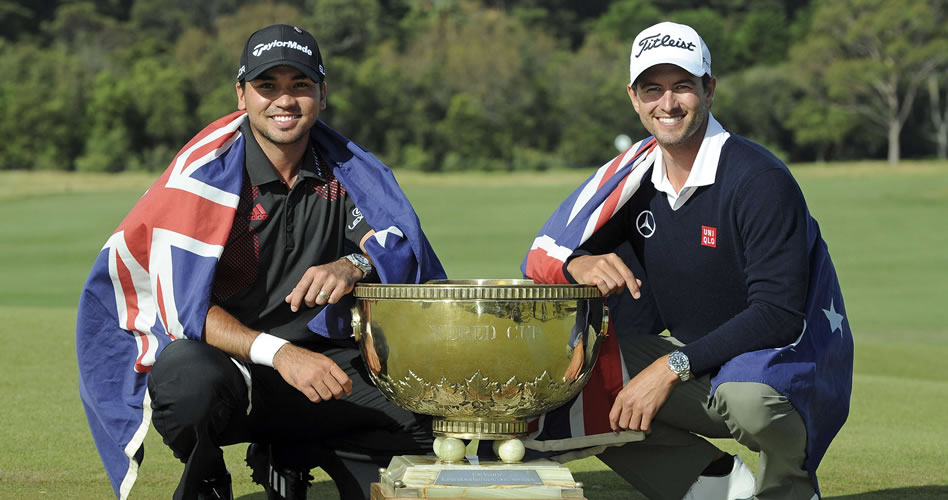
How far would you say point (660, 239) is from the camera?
3.61 m

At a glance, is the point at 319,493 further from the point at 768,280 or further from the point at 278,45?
the point at 768,280

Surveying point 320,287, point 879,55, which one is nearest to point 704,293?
point 320,287

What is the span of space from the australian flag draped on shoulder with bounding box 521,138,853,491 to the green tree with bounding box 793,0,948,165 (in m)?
55.5

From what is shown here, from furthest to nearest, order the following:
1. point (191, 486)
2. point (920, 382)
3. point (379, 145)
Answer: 1. point (379, 145)
2. point (920, 382)
3. point (191, 486)

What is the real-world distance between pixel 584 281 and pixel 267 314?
0.95 m

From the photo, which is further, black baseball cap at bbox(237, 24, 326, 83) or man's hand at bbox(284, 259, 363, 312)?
black baseball cap at bbox(237, 24, 326, 83)

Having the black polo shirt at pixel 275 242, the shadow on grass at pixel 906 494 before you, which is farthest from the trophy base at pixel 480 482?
the shadow on grass at pixel 906 494

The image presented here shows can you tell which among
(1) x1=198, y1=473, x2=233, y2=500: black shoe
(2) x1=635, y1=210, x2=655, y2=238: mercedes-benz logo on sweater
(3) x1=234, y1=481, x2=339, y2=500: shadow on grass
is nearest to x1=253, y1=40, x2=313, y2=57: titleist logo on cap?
(2) x1=635, y1=210, x2=655, y2=238: mercedes-benz logo on sweater

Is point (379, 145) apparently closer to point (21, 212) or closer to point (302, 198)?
point (21, 212)

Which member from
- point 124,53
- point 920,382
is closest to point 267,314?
point 920,382

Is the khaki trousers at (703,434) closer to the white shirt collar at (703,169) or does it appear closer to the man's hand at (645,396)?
the man's hand at (645,396)

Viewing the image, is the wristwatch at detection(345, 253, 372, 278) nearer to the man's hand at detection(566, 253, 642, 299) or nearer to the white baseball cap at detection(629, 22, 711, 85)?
the man's hand at detection(566, 253, 642, 299)

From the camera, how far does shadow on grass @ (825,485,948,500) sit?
4.13 m

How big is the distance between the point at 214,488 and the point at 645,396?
1.21 metres
